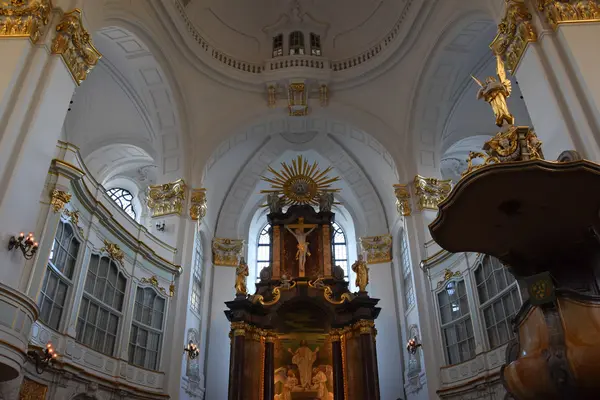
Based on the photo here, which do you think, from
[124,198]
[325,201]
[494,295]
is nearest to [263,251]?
[325,201]

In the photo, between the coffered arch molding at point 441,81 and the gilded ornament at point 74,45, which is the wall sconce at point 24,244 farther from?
the coffered arch molding at point 441,81

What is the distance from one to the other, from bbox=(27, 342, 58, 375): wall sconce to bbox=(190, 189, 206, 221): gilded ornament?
7888mm

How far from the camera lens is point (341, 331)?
1689cm

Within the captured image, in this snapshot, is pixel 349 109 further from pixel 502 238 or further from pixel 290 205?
pixel 502 238

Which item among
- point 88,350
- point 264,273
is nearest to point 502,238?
point 88,350

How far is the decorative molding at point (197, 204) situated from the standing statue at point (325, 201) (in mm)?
5133

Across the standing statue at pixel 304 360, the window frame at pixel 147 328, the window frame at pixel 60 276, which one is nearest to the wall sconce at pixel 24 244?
the window frame at pixel 60 276

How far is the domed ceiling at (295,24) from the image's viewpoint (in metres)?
19.5

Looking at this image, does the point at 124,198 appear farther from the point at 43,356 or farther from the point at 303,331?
the point at 43,356

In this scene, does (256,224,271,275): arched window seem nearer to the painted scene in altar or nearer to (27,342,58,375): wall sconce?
the painted scene in altar

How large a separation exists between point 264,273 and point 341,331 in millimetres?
3583

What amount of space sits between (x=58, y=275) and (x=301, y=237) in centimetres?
1018

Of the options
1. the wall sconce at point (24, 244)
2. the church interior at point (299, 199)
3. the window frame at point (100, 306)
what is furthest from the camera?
the window frame at point (100, 306)

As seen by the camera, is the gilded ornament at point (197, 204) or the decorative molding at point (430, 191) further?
the gilded ornament at point (197, 204)
